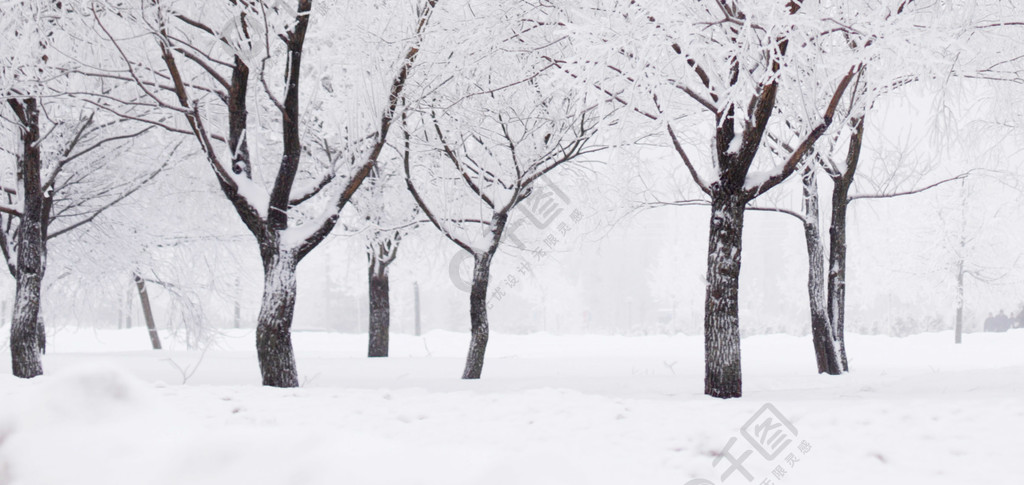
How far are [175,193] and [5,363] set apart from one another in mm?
4477

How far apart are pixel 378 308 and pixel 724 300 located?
972cm

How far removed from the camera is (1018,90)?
856 cm

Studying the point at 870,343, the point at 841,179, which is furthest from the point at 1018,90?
the point at 870,343

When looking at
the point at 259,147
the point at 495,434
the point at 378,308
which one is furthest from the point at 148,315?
the point at 495,434

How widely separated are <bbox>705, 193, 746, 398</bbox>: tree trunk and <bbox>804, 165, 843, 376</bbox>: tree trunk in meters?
3.86

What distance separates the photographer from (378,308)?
48.0 feet

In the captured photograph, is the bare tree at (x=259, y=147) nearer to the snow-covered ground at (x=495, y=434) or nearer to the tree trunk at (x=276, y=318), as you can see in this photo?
the tree trunk at (x=276, y=318)

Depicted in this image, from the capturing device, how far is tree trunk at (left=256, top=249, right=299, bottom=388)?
720 cm

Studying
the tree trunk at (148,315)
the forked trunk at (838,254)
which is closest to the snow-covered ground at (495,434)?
the forked trunk at (838,254)

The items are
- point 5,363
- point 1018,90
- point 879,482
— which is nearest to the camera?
point 879,482

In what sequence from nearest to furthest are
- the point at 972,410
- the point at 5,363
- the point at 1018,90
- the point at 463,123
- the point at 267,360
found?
the point at 972,410, the point at 267,360, the point at 1018,90, the point at 463,123, the point at 5,363

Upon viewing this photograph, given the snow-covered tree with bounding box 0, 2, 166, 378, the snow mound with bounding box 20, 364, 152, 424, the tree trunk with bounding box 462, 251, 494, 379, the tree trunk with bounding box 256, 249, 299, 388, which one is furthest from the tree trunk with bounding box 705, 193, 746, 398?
the snow-covered tree with bounding box 0, 2, 166, 378

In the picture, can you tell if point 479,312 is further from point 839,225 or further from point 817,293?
point 839,225

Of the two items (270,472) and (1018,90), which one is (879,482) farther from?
(1018,90)
